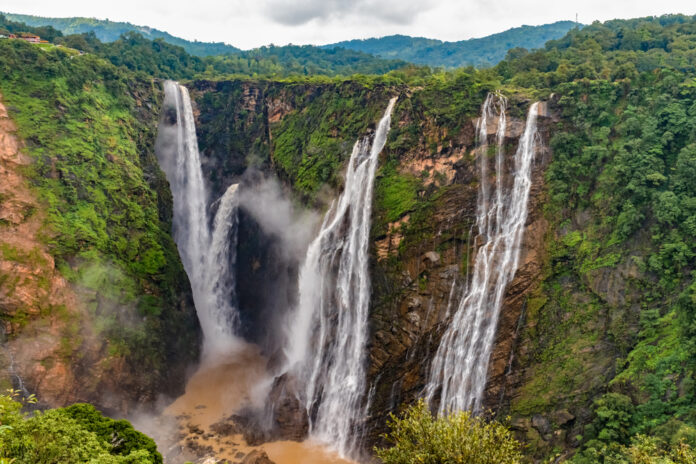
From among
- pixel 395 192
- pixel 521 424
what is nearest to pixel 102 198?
pixel 395 192

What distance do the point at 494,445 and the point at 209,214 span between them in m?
31.7

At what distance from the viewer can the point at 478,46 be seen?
349ft

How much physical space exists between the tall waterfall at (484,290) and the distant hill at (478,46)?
72.0 metres

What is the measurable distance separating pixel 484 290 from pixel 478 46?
310ft

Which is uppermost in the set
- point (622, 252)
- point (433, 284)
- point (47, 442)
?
point (622, 252)

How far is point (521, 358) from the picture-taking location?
24016mm

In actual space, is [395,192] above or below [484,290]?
above

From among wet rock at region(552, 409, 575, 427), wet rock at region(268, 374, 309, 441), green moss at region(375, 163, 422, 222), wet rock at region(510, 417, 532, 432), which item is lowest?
wet rock at region(268, 374, 309, 441)

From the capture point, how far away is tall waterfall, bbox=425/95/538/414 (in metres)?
24.7

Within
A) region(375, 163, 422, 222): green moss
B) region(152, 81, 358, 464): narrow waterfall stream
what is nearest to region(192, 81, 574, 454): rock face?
region(375, 163, 422, 222): green moss

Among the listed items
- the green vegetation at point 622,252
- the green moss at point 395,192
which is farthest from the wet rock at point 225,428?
the green vegetation at point 622,252

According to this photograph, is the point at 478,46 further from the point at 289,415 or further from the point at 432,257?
the point at 289,415

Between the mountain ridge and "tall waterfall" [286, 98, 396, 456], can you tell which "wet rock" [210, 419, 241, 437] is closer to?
"tall waterfall" [286, 98, 396, 456]

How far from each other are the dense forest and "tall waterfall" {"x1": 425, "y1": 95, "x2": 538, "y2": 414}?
4.77 feet
